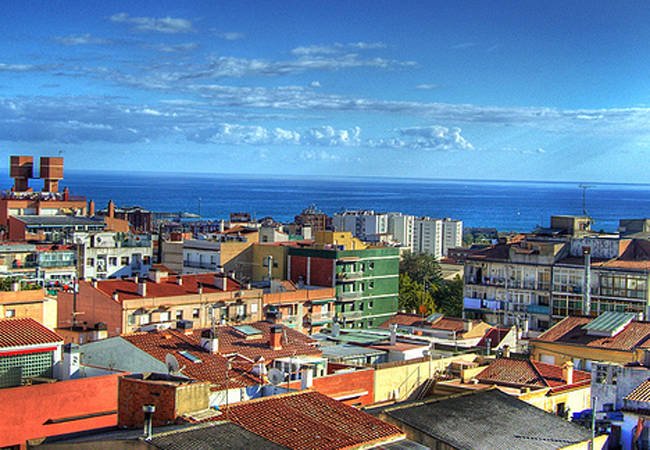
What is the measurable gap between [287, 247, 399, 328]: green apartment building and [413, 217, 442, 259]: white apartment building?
107 meters

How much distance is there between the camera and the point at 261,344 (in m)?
26.4

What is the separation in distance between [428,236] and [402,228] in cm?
528

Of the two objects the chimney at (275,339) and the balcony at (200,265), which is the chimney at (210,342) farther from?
the balcony at (200,265)

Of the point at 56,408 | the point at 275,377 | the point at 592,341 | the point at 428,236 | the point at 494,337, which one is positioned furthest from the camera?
the point at 428,236

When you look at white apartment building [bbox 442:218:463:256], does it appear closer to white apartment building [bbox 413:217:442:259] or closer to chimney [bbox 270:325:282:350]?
white apartment building [bbox 413:217:442:259]

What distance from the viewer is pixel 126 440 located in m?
13.0

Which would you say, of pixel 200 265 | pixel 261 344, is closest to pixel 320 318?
pixel 200 265

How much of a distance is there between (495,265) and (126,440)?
3752 centimetres

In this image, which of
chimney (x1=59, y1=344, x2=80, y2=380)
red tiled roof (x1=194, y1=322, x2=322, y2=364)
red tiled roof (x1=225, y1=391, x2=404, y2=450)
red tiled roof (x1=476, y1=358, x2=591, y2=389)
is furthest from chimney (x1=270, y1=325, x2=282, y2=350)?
red tiled roof (x1=225, y1=391, x2=404, y2=450)

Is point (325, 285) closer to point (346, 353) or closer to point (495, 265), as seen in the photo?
point (495, 265)

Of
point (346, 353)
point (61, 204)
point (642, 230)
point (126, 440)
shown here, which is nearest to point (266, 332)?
point (346, 353)

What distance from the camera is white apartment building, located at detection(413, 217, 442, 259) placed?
162125 millimetres

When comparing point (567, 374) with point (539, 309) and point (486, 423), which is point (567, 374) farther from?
point (539, 309)

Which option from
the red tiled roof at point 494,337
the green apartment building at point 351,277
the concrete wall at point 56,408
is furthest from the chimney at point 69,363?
the green apartment building at point 351,277
